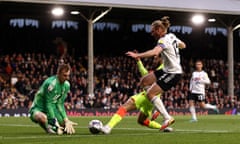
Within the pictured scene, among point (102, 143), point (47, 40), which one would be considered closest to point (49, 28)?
point (47, 40)

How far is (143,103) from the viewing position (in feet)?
49.4

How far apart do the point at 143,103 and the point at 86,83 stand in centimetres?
2142

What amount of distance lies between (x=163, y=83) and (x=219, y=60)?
34161 millimetres

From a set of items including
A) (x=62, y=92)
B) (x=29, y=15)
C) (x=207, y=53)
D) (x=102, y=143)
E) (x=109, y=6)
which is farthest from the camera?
(x=207, y=53)

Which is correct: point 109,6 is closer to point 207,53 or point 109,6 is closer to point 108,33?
point 108,33

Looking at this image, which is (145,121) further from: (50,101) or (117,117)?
(50,101)

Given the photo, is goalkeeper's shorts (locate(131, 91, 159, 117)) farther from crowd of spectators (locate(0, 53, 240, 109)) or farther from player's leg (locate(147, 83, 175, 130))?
crowd of spectators (locate(0, 53, 240, 109))

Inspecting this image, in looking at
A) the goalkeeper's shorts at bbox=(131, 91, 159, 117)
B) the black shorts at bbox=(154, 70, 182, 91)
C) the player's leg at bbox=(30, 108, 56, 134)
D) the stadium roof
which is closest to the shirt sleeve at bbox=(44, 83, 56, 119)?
the player's leg at bbox=(30, 108, 56, 134)

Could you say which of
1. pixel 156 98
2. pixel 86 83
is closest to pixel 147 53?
pixel 156 98

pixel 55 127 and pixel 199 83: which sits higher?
pixel 199 83

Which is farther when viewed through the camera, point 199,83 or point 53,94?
point 199,83

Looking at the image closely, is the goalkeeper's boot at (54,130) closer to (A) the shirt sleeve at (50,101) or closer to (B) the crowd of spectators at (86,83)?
(A) the shirt sleeve at (50,101)

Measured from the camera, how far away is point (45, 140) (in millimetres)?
12156

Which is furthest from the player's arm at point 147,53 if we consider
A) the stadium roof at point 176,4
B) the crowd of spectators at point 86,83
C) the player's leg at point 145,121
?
the stadium roof at point 176,4
